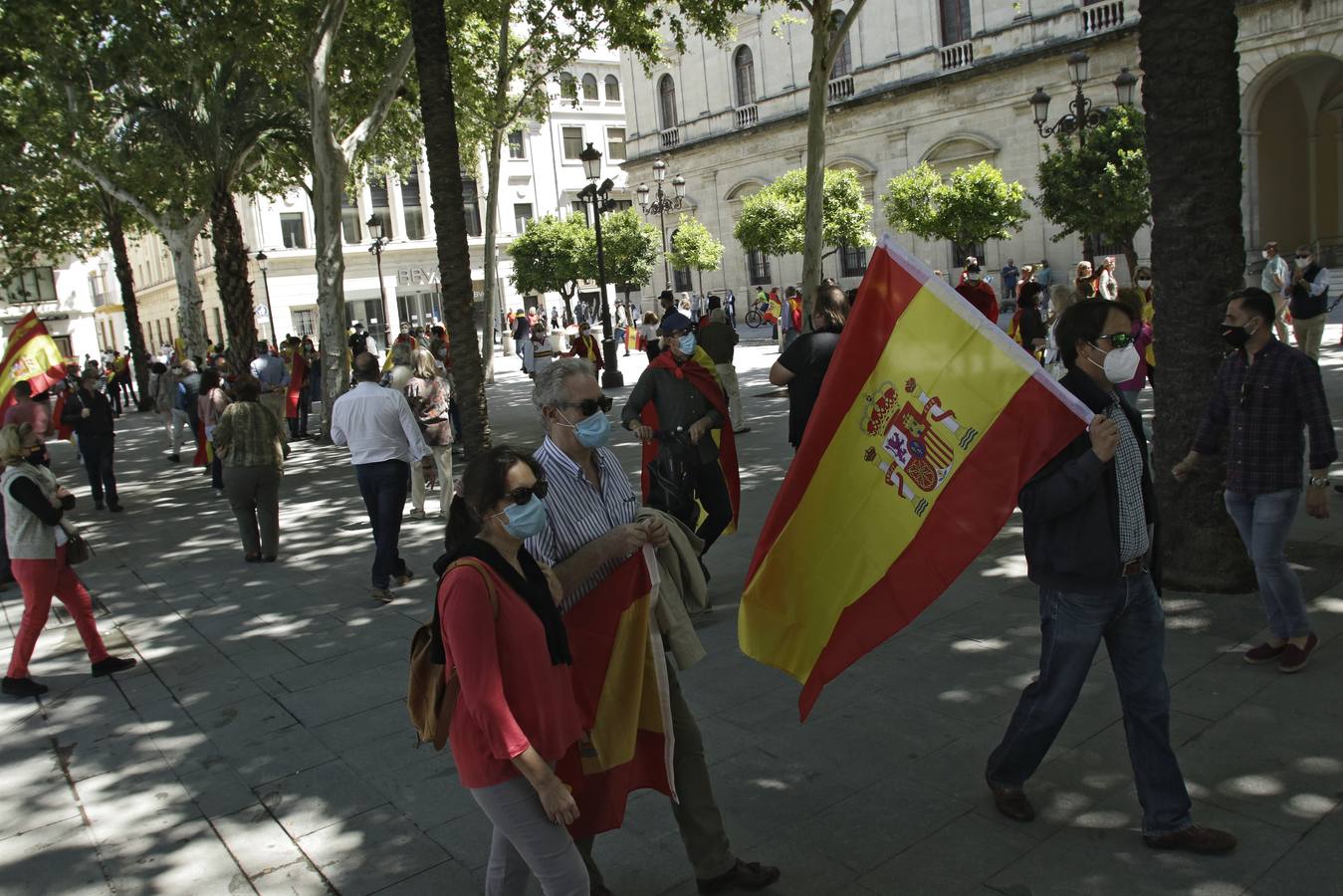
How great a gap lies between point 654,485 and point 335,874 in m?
3.57

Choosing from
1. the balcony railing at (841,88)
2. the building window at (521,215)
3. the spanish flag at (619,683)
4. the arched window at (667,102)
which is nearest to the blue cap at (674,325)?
the spanish flag at (619,683)

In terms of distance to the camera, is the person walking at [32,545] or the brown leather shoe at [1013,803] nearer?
the brown leather shoe at [1013,803]

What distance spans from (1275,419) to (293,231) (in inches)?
2172

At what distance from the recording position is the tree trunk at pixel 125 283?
88.4 ft

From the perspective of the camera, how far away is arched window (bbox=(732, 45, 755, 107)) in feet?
139

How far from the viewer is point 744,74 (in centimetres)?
4284

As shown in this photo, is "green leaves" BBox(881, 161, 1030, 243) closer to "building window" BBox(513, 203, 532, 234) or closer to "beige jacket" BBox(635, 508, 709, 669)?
"beige jacket" BBox(635, 508, 709, 669)

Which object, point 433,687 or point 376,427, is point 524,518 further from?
point 376,427

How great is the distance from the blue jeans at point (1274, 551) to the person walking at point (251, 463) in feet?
24.8

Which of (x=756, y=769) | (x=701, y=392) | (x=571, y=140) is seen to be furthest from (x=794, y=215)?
(x=571, y=140)

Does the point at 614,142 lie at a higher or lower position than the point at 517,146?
higher

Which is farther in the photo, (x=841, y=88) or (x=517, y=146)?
(x=517, y=146)

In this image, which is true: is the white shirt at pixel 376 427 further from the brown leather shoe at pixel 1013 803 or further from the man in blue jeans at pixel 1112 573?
the man in blue jeans at pixel 1112 573

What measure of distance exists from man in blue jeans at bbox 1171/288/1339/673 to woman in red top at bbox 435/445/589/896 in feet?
11.1
